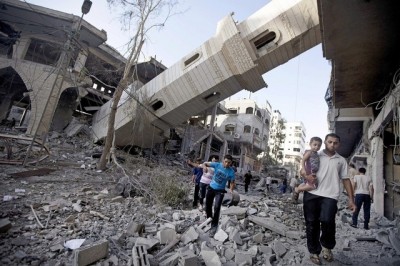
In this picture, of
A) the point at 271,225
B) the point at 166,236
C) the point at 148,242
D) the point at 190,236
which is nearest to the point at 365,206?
the point at 271,225

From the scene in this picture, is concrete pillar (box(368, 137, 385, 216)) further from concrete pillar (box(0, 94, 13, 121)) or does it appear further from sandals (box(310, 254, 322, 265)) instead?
concrete pillar (box(0, 94, 13, 121))

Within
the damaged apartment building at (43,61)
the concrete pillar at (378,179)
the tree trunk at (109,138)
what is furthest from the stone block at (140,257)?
the damaged apartment building at (43,61)

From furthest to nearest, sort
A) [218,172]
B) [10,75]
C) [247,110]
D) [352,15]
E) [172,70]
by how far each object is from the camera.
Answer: [247,110] < [10,75] < [172,70] < [218,172] < [352,15]

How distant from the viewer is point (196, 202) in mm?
7160

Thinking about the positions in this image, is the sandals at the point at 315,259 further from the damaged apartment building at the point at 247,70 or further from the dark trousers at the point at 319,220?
the damaged apartment building at the point at 247,70

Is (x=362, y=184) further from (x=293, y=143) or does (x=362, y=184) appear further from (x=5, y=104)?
(x=293, y=143)

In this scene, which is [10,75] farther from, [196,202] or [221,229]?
[221,229]

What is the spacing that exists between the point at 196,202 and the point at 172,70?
8.83 metres

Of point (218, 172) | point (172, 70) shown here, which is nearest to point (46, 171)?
point (218, 172)

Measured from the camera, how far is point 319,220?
3.26m

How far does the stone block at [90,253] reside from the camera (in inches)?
119

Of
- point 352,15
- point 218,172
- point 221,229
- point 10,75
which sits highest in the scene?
point 10,75

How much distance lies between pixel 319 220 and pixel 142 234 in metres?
2.98

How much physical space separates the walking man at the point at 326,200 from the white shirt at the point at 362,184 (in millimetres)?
3262
